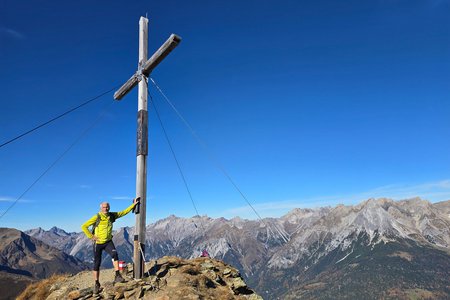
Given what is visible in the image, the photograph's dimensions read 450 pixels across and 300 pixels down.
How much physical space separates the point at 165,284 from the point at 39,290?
32.6 feet

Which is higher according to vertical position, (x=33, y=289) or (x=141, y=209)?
(x=141, y=209)

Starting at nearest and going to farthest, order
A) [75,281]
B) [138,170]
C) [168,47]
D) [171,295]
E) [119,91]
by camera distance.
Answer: [171,295] → [168,47] → [138,170] → [119,91] → [75,281]

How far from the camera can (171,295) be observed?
14.2 m

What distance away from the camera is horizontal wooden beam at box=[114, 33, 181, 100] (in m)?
15.2

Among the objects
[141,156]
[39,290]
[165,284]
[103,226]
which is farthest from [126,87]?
[39,290]

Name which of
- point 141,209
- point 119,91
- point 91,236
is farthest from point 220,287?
point 119,91

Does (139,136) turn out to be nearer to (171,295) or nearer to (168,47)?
(168,47)

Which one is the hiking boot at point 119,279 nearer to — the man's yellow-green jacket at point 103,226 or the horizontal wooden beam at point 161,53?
the man's yellow-green jacket at point 103,226

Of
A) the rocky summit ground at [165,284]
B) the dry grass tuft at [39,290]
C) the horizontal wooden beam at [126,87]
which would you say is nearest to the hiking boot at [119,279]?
the rocky summit ground at [165,284]

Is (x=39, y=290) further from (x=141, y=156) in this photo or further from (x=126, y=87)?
(x=126, y=87)

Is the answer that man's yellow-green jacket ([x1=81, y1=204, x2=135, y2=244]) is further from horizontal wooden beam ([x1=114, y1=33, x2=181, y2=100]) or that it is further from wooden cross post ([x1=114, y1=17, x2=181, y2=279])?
horizontal wooden beam ([x1=114, y1=33, x2=181, y2=100])

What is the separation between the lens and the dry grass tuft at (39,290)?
65.4 ft

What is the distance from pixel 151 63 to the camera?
16.6m

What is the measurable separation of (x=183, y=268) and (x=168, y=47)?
34.5 feet
